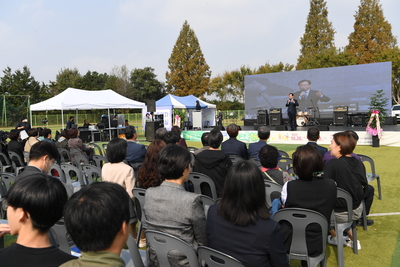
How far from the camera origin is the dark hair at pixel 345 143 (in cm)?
302

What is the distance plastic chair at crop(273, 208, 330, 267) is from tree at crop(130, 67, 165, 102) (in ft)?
136

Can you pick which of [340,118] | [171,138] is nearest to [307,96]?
[340,118]

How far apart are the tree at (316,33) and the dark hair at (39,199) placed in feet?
127

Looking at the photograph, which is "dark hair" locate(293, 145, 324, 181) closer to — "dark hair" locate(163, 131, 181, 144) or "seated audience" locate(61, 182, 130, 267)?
"seated audience" locate(61, 182, 130, 267)

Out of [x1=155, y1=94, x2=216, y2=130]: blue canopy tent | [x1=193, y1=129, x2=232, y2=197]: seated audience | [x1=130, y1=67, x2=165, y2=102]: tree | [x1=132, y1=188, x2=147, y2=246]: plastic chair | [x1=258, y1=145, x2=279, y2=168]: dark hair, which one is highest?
[x1=130, y1=67, x2=165, y2=102]: tree

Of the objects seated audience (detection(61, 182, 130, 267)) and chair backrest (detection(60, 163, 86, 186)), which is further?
chair backrest (detection(60, 163, 86, 186))

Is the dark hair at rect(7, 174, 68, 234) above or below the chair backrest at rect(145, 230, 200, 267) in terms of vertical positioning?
above

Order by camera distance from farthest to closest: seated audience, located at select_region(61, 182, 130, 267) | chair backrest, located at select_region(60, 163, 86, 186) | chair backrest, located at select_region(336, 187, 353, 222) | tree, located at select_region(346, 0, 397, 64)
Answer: tree, located at select_region(346, 0, 397, 64) → chair backrest, located at select_region(60, 163, 86, 186) → chair backrest, located at select_region(336, 187, 353, 222) → seated audience, located at select_region(61, 182, 130, 267)

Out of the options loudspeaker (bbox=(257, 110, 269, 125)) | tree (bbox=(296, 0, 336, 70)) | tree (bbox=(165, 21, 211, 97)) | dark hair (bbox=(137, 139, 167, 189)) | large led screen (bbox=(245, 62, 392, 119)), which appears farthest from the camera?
tree (bbox=(165, 21, 211, 97))

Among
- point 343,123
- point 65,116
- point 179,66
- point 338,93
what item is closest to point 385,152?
point 343,123

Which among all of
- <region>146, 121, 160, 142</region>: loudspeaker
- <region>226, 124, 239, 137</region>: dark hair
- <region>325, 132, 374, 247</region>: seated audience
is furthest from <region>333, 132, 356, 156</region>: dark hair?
<region>146, 121, 160, 142</region>: loudspeaker

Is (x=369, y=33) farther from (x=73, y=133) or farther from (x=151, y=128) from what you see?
(x=73, y=133)

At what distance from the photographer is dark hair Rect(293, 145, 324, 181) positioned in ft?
6.82

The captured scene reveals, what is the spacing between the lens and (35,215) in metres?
1.17
